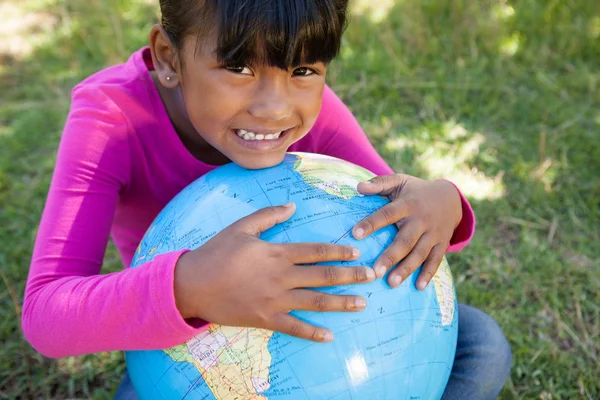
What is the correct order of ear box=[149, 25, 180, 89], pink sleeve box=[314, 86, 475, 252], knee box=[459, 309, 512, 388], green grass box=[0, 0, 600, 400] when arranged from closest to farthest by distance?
ear box=[149, 25, 180, 89], knee box=[459, 309, 512, 388], pink sleeve box=[314, 86, 475, 252], green grass box=[0, 0, 600, 400]

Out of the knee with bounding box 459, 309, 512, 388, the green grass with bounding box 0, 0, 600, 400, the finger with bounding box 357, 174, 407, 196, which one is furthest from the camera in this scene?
the green grass with bounding box 0, 0, 600, 400

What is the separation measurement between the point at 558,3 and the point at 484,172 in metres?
2.23

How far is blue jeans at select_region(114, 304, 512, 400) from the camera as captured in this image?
2.43m

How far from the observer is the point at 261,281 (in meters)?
1.77

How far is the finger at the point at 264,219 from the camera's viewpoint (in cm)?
181

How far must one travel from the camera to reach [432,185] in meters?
2.26

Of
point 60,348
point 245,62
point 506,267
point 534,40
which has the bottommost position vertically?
point 506,267

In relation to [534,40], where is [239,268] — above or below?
above

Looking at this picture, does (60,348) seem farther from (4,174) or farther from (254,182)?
(4,174)

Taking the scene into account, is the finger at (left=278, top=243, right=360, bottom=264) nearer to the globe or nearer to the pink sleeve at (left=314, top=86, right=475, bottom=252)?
the globe

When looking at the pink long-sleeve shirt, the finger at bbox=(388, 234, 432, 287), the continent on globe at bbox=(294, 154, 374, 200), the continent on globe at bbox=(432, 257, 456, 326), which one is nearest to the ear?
the pink long-sleeve shirt

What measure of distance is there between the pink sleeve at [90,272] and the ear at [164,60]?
227 millimetres

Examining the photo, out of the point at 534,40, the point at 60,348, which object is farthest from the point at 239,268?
the point at 534,40

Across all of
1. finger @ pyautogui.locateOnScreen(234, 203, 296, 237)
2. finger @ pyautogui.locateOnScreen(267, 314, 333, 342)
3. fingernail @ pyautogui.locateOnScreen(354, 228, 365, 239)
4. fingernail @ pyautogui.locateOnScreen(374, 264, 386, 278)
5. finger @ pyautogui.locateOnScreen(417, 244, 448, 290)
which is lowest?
finger @ pyautogui.locateOnScreen(417, 244, 448, 290)
